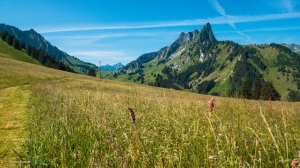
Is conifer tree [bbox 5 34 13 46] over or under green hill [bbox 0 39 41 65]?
over

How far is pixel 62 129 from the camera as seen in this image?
617 cm

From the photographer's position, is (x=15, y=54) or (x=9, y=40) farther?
(x=9, y=40)

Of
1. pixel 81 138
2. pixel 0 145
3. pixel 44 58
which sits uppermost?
pixel 44 58

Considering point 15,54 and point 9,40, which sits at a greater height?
point 9,40

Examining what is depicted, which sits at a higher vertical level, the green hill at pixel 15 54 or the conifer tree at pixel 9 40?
the conifer tree at pixel 9 40

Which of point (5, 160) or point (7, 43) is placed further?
point (7, 43)

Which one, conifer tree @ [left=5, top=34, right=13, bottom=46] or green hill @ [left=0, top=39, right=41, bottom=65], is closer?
green hill @ [left=0, top=39, right=41, bottom=65]

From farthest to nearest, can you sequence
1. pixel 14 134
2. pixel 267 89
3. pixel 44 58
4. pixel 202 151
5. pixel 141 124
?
pixel 44 58 → pixel 267 89 → pixel 14 134 → pixel 141 124 → pixel 202 151

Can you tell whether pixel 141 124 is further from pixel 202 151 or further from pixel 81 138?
pixel 202 151

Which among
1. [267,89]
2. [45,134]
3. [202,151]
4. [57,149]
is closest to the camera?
[202,151]

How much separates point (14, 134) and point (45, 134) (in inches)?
112

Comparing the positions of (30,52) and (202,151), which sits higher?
(30,52)

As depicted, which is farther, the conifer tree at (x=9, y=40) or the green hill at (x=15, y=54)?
the conifer tree at (x=9, y=40)

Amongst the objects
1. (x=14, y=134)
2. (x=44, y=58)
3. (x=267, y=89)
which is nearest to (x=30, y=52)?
(x=44, y=58)
